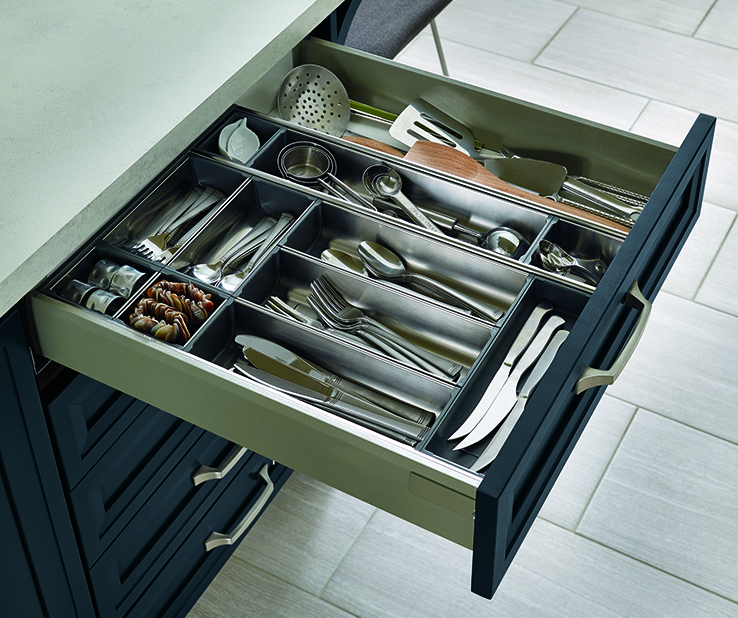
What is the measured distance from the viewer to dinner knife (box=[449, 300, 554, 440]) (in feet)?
3.06

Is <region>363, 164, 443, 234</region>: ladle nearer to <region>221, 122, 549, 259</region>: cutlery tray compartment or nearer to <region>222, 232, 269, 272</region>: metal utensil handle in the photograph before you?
<region>221, 122, 549, 259</region>: cutlery tray compartment

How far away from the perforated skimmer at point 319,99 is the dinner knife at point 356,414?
1.66ft

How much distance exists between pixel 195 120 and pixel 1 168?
24cm

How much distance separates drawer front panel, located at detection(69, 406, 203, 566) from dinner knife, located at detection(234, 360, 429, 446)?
0.30m

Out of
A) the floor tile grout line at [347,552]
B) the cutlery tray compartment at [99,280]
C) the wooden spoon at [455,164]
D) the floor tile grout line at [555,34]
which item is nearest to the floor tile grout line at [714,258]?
the floor tile grout line at [555,34]

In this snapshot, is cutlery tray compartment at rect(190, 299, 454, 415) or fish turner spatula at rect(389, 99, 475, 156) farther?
fish turner spatula at rect(389, 99, 475, 156)

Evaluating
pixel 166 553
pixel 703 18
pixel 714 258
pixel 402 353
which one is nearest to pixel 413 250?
pixel 402 353

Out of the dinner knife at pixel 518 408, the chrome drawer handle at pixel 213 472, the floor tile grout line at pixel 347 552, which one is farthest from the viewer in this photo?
the floor tile grout line at pixel 347 552

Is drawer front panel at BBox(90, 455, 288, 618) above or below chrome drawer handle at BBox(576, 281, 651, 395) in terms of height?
below

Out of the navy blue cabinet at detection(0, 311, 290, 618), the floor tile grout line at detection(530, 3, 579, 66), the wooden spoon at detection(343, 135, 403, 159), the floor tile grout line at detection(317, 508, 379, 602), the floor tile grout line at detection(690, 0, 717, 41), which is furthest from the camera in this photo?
the floor tile grout line at detection(690, 0, 717, 41)

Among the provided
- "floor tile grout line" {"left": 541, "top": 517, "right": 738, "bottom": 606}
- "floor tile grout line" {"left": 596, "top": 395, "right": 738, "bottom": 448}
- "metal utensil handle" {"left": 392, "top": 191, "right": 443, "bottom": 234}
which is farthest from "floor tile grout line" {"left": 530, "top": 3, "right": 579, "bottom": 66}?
"metal utensil handle" {"left": 392, "top": 191, "right": 443, "bottom": 234}

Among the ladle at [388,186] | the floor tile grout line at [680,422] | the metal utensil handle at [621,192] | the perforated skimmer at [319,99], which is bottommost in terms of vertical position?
the ladle at [388,186]

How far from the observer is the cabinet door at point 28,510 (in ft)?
3.12

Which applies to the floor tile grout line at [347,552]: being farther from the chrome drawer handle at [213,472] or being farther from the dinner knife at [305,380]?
the dinner knife at [305,380]
